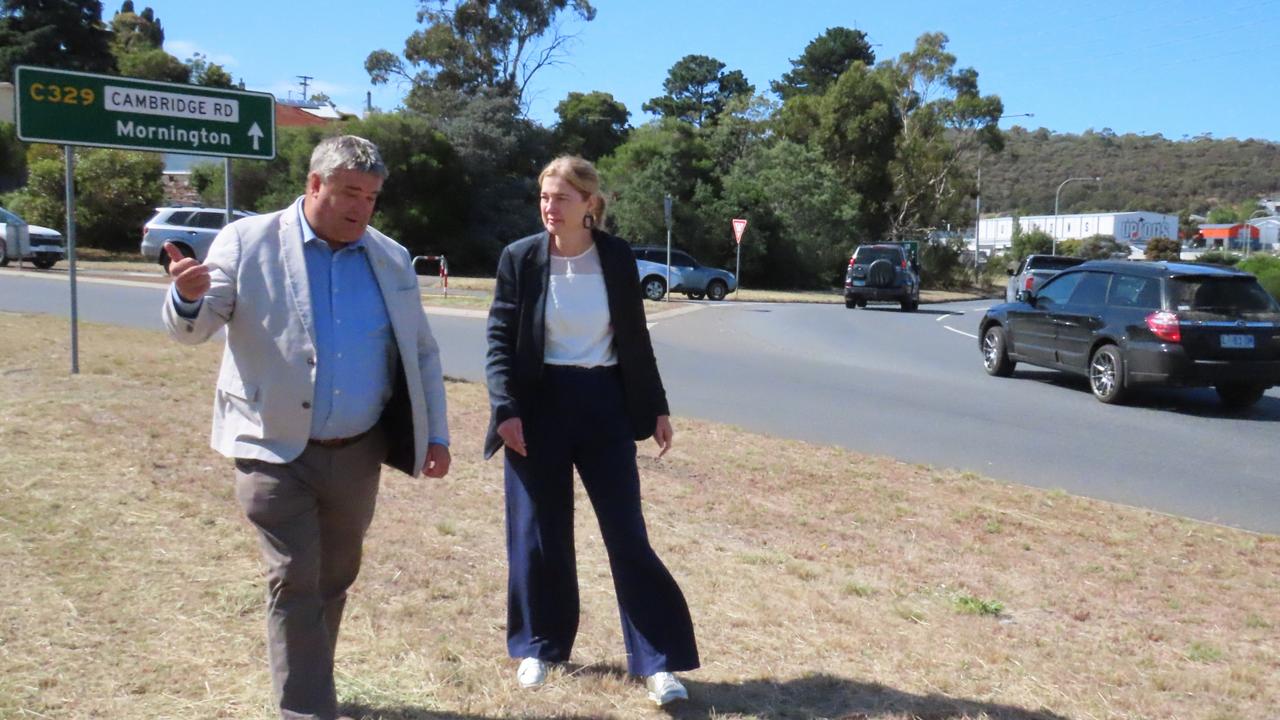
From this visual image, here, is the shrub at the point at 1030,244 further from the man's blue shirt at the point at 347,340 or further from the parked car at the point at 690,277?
the man's blue shirt at the point at 347,340

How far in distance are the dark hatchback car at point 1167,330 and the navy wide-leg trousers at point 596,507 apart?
9.70 m

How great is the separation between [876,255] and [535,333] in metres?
29.5

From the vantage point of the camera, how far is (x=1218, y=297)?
12328 millimetres

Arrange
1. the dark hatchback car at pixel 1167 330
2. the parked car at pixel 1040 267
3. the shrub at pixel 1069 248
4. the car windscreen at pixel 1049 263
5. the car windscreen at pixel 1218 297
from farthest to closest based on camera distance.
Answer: the shrub at pixel 1069 248 < the car windscreen at pixel 1049 263 < the parked car at pixel 1040 267 < the car windscreen at pixel 1218 297 < the dark hatchback car at pixel 1167 330

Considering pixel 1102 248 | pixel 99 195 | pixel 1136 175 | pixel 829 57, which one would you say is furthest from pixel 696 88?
pixel 1136 175

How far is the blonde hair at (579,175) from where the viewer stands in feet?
12.9

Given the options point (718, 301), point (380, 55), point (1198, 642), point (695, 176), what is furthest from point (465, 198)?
point (1198, 642)

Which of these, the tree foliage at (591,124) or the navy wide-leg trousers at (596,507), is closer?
the navy wide-leg trousers at (596,507)

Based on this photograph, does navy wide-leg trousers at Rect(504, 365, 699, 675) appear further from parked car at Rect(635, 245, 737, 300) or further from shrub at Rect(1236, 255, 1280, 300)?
parked car at Rect(635, 245, 737, 300)

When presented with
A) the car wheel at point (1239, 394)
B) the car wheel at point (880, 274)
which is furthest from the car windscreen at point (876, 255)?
the car wheel at point (1239, 394)

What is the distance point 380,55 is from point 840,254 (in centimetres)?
2522

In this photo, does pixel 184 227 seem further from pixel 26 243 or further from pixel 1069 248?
pixel 1069 248

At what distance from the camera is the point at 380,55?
191ft

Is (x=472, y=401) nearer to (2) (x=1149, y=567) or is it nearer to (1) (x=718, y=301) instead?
(2) (x=1149, y=567)
